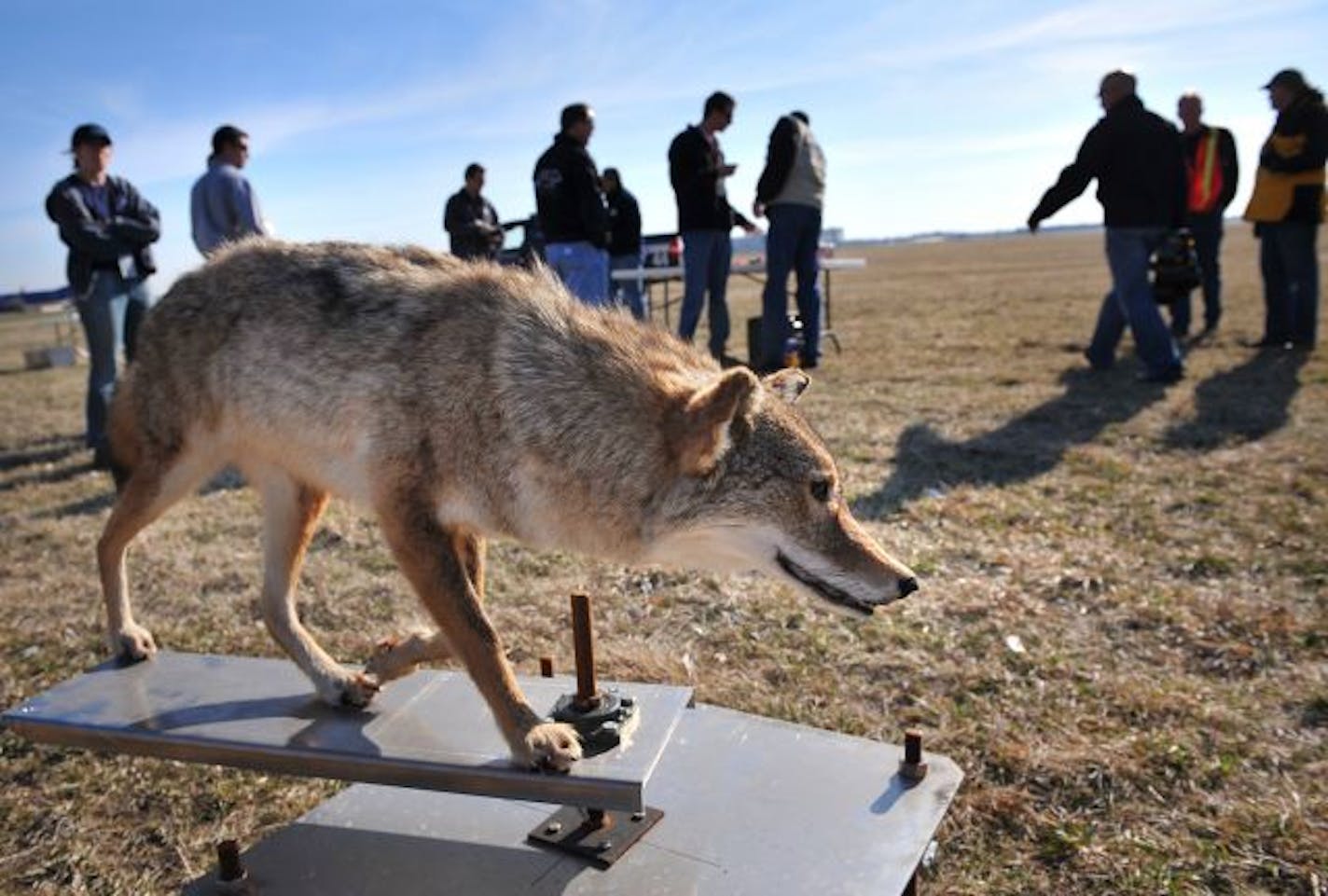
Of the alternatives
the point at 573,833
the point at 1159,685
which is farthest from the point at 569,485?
the point at 1159,685

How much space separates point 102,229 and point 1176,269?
11.3m

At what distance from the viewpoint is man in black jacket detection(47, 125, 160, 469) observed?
8.05m

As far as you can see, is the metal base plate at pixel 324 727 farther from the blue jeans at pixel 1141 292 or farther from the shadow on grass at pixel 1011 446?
the blue jeans at pixel 1141 292

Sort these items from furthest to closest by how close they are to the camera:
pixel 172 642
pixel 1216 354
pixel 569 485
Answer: pixel 1216 354 < pixel 172 642 < pixel 569 485

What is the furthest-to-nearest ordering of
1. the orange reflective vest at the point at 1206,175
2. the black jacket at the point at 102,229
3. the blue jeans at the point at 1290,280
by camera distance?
the orange reflective vest at the point at 1206,175 < the blue jeans at the point at 1290,280 < the black jacket at the point at 102,229

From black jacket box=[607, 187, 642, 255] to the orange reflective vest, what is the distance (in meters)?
7.20

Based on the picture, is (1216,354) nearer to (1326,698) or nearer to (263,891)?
(1326,698)

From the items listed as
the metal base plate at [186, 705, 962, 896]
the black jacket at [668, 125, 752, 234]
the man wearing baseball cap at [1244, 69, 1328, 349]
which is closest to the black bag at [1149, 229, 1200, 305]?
the man wearing baseball cap at [1244, 69, 1328, 349]

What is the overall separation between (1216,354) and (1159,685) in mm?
9222

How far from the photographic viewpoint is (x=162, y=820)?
356cm

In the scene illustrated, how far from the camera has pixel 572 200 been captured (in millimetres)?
8906

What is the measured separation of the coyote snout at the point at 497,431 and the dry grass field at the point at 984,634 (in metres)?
1.07

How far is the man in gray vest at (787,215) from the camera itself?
32.4ft

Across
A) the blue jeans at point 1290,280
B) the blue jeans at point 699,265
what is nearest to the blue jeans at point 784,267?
the blue jeans at point 699,265
